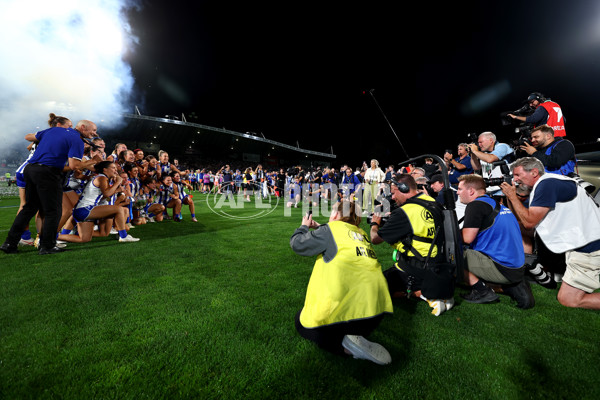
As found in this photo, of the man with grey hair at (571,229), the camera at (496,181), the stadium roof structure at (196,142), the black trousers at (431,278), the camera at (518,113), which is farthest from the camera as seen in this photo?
the stadium roof structure at (196,142)

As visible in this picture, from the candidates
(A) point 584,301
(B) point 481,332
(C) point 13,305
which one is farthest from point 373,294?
(C) point 13,305

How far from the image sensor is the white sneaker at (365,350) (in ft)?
5.86

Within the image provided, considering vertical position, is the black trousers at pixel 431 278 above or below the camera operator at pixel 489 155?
below

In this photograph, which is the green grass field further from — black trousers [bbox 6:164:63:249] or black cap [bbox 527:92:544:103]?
black cap [bbox 527:92:544:103]

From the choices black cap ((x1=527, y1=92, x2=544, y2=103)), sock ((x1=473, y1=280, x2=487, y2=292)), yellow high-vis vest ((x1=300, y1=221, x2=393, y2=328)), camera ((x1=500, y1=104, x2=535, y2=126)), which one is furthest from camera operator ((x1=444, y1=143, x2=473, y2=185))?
yellow high-vis vest ((x1=300, y1=221, x2=393, y2=328))

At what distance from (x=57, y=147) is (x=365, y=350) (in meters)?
5.34

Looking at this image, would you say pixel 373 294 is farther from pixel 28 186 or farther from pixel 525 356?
pixel 28 186

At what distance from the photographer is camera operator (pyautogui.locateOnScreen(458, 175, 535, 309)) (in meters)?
2.85

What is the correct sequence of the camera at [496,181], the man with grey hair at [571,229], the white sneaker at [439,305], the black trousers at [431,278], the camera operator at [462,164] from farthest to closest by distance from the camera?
1. the camera operator at [462,164]
2. the camera at [496,181]
3. the man with grey hair at [571,229]
4. the white sneaker at [439,305]
5. the black trousers at [431,278]

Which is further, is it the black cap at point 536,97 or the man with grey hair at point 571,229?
the black cap at point 536,97

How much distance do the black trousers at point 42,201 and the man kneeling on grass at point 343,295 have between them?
4.52 m

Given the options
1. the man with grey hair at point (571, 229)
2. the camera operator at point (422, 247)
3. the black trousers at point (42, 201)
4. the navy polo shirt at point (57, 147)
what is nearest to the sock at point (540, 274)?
the man with grey hair at point (571, 229)

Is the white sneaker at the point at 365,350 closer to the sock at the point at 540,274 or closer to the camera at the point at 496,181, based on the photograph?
the camera at the point at 496,181

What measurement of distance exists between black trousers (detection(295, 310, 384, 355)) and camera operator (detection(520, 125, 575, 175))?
3773mm
